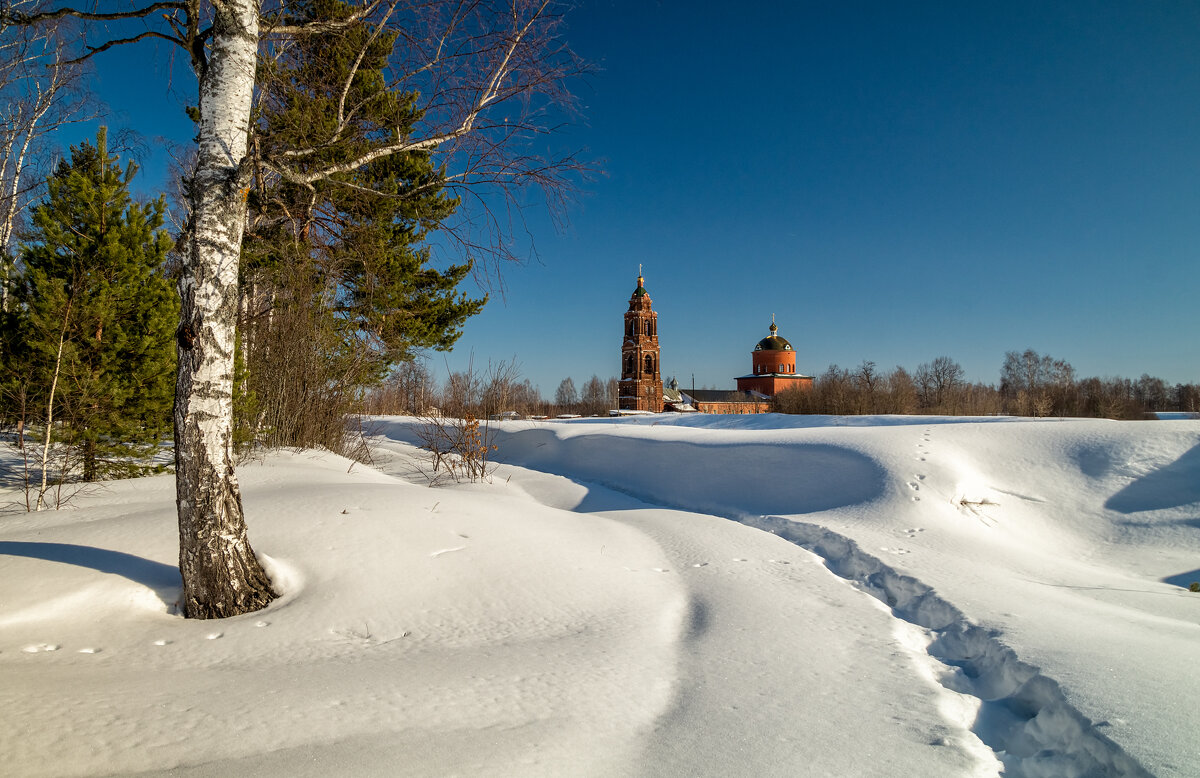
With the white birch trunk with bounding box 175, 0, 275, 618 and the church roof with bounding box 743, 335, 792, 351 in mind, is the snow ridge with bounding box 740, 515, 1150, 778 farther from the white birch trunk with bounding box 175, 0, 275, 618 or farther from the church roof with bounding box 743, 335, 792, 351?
the church roof with bounding box 743, 335, 792, 351

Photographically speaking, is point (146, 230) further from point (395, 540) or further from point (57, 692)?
point (57, 692)

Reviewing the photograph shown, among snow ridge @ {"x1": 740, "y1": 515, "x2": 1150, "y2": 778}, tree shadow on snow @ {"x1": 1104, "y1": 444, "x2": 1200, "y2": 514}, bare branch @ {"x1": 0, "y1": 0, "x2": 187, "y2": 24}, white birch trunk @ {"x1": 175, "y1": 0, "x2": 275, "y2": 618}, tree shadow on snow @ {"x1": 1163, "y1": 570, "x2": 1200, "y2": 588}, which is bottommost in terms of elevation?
tree shadow on snow @ {"x1": 1163, "y1": 570, "x2": 1200, "y2": 588}

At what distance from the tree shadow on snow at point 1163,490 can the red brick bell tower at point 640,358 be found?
163 feet

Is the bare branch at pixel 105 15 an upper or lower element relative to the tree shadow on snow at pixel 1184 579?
upper

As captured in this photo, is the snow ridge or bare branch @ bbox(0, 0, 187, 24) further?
bare branch @ bbox(0, 0, 187, 24)

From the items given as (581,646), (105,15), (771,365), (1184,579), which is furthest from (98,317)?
(771,365)

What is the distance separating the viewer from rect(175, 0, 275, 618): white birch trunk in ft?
9.02

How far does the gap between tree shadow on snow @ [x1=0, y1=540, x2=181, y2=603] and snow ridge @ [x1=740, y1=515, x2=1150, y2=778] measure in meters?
3.89

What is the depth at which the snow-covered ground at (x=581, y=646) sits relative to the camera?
5.78 feet

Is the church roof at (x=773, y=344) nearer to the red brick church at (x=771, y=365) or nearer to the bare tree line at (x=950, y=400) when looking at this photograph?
the red brick church at (x=771, y=365)

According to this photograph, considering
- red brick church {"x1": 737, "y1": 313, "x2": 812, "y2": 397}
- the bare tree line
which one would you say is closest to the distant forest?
the bare tree line

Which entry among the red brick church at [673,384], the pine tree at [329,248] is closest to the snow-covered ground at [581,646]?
the pine tree at [329,248]

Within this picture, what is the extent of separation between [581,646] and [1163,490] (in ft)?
26.5

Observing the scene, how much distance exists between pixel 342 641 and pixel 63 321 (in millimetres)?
5142
